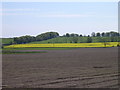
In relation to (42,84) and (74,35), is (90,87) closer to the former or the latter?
(42,84)

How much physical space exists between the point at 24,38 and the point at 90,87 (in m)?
124

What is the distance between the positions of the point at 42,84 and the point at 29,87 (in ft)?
3.22

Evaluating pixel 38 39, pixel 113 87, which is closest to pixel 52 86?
Result: pixel 113 87

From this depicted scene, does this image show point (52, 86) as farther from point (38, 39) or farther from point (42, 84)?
point (38, 39)

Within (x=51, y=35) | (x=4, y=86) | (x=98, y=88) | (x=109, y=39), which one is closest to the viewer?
(x=98, y=88)

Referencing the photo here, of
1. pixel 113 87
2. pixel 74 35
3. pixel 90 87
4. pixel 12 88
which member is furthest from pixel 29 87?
pixel 74 35

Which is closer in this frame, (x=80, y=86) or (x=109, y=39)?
(x=80, y=86)

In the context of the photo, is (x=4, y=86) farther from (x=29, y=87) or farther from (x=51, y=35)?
(x=51, y=35)

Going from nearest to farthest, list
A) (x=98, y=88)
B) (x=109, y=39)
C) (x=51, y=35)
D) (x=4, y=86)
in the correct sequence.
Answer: (x=98, y=88)
(x=4, y=86)
(x=109, y=39)
(x=51, y=35)

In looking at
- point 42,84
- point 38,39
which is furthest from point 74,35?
point 42,84

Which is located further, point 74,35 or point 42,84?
point 74,35

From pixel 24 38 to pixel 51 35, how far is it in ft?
49.8

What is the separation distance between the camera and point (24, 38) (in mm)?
133875

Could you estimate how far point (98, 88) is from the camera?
11.5 metres
